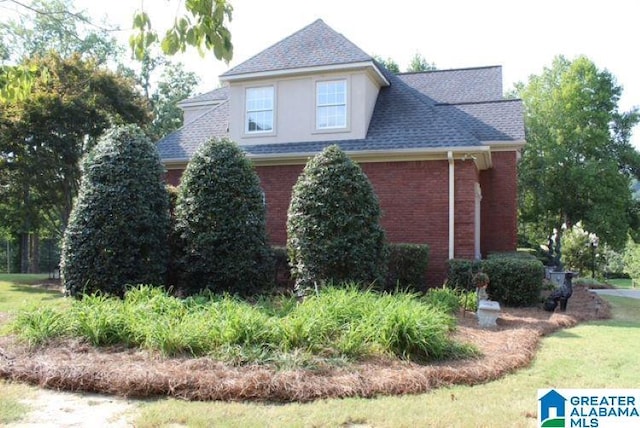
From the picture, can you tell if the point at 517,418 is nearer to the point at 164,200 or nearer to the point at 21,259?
the point at 164,200

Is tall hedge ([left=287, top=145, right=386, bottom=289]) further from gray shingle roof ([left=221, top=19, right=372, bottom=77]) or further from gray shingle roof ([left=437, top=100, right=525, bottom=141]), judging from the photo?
gray shingle roof ([left=437, top=100, right=525, bottom=141])

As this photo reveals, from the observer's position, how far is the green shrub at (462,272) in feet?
38.7

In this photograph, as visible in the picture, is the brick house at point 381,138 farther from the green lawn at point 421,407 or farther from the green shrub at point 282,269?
the green lawn at point 421,407

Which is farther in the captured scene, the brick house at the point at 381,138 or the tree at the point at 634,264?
the tree at the point at 634,264

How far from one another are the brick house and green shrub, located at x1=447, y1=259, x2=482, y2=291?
0.99 meters

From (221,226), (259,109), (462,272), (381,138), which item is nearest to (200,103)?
(259,109)

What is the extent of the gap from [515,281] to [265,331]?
694 centimetres

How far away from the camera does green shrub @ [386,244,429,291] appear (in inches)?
475

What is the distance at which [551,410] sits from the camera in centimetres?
417

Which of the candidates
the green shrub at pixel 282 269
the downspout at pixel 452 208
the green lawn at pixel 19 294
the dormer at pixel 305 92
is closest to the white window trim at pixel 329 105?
the dormer at pixel 305 92

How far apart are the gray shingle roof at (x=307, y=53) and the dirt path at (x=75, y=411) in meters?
11.2

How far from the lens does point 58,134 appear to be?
60.3 ft

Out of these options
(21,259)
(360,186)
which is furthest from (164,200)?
(21,259)

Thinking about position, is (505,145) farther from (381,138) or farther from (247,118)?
(247,118)
